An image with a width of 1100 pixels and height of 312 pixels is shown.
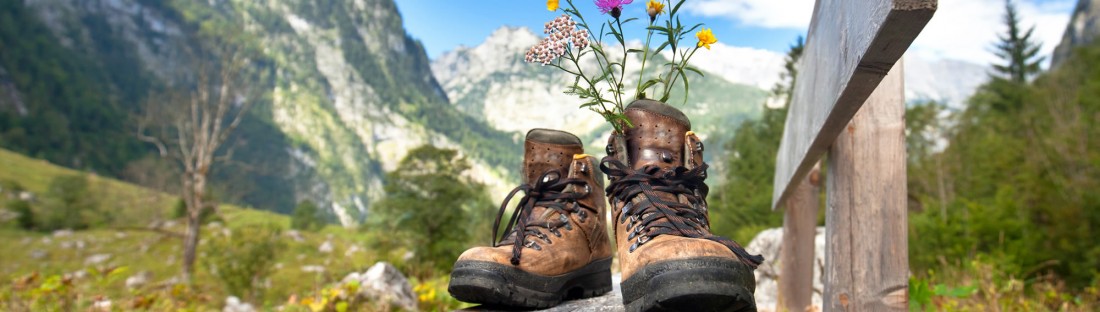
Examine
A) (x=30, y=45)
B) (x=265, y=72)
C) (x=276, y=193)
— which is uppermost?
(x=265, y=72)

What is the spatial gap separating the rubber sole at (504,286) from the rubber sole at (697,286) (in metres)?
0.51

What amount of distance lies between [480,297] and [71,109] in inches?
4953

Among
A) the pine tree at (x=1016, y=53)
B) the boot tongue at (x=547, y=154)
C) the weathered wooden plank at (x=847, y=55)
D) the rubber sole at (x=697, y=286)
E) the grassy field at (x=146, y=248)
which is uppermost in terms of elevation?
the pine tree at (x=1016, y=53)

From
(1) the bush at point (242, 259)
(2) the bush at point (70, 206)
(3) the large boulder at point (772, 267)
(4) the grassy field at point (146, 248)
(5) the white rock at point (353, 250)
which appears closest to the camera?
(3) the large boulder at point (772, 267)

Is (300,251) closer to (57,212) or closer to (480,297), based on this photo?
(57,212)

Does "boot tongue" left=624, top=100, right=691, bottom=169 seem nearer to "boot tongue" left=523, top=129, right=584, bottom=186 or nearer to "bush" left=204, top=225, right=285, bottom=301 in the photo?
"boot tongue" left=523, top=129, right=584, bottom=186

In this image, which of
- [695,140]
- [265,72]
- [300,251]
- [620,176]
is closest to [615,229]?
[620,176]

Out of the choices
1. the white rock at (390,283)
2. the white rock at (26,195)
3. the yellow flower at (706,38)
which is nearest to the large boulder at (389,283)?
the white rock at (390,283)

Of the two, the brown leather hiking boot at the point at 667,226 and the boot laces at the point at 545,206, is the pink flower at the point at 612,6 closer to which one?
the brown leather hiking boot at the point at 667,226

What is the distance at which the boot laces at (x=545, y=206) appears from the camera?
2094 mm

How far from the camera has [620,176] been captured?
2.03 meters

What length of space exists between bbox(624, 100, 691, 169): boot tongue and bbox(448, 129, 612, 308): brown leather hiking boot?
278 mm

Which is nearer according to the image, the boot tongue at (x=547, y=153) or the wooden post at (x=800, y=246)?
the boot tongue at (x=547, y=153)

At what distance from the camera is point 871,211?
2.21 metres
